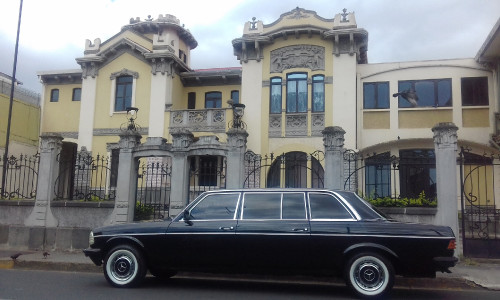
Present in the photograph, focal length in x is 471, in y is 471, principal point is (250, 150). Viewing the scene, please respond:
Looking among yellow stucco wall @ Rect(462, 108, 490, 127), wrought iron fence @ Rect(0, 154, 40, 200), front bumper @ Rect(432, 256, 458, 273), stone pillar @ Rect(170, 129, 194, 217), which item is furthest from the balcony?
front bumper @ Rect(432, 256, 458, 273)

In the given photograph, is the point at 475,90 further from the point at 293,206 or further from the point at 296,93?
the point at 293,206

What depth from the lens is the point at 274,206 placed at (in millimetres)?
7730

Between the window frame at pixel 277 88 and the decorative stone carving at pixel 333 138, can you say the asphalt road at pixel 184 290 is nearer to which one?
the decorative stone carving at pixel 333 138

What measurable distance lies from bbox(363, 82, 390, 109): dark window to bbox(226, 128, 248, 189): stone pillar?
37.4 ft

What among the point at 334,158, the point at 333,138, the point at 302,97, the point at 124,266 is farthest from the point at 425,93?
the point at 124,266

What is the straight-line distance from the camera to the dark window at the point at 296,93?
22.0 m

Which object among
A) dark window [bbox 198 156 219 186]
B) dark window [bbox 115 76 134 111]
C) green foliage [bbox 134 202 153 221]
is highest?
dark window [bbox 115 76 134 111]

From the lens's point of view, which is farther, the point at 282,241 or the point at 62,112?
the point at 62,112

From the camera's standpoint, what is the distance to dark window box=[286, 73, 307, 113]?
2195 centimetres

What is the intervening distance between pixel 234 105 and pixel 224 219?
13476 millimetres

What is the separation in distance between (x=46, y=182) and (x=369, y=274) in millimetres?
9344

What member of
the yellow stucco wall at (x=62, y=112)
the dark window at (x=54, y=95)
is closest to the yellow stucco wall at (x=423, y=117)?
the yellow stucco wall at (x=62, y=112)

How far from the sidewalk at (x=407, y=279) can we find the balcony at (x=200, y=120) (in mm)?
11747

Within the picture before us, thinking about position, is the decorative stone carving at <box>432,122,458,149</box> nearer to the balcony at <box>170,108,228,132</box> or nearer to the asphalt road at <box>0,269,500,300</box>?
the asphalt road at <box>0,269,500,300</box>
